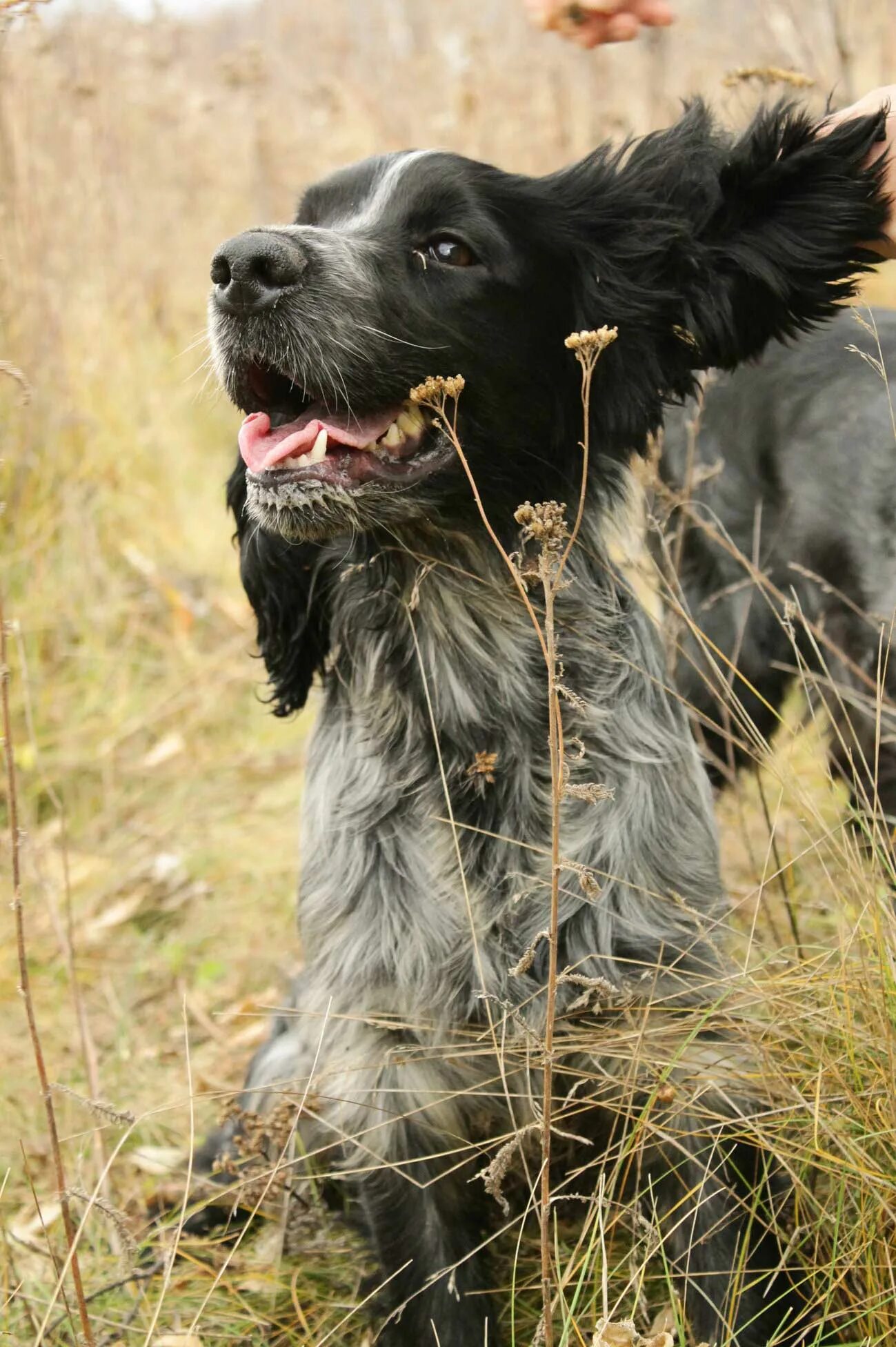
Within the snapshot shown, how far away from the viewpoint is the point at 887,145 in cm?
251

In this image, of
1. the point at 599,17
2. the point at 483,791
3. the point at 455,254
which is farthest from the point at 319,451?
the point at 599,17

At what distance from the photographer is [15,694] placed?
4.93m

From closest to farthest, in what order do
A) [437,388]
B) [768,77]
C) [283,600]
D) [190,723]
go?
[437,388] → [283,600] → [768,77] → [190,723]

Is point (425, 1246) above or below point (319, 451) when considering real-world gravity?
below

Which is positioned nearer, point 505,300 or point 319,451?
point 319,451

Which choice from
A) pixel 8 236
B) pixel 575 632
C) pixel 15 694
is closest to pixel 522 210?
pixel 575 632

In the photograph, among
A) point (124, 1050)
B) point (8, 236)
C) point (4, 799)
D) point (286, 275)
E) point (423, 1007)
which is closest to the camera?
point (286, 275)

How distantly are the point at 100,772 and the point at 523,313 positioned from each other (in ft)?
9.76

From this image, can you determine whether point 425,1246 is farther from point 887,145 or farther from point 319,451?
point 887,145

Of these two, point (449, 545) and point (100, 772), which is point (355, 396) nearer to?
point (449, 545)

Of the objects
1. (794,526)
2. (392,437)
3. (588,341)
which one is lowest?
(794,526)

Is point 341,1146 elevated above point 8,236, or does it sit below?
below

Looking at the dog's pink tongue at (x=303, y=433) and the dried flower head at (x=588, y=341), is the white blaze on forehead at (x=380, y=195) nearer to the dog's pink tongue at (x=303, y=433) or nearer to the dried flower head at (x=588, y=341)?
the dog's pink tongue at (x=303, y=433)

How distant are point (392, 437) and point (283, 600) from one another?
0.54 meters
